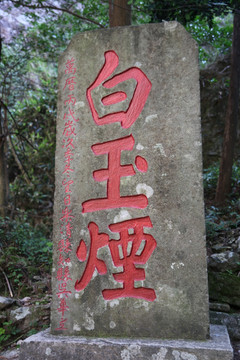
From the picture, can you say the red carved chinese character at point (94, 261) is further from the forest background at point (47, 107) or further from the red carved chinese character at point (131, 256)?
the forest background at point (47, 107)

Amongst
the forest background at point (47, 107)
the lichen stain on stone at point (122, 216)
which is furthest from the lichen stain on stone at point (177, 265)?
the forest background at point (47, 107)

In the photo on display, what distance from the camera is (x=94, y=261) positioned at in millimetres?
2480

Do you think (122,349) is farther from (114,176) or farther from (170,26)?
(170,26)

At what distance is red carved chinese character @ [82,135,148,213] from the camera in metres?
2.48

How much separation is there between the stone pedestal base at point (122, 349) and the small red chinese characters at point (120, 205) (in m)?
0.31

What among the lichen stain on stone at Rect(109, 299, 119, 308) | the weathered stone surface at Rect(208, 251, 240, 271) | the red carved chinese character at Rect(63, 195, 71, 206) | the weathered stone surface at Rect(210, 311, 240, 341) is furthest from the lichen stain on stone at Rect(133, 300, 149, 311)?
the weathered stone surface at Rect(208, 251, 240, 271)

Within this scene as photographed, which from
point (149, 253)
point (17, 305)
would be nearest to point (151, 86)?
point (149, 253)

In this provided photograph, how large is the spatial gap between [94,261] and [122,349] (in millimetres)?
620

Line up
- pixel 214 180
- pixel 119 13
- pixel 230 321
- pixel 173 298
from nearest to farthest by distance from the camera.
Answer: pixel 173 298 < pixel 230 321 < pixel 119 13 < pixel 214 180

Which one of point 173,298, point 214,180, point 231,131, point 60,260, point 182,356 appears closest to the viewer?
point 182,356

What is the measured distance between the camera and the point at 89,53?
271 cm

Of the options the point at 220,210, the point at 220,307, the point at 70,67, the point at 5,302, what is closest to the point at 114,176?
the point at 70,67

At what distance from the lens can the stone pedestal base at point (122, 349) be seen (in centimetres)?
205

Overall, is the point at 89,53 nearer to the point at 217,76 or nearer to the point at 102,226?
the point at 102,226
